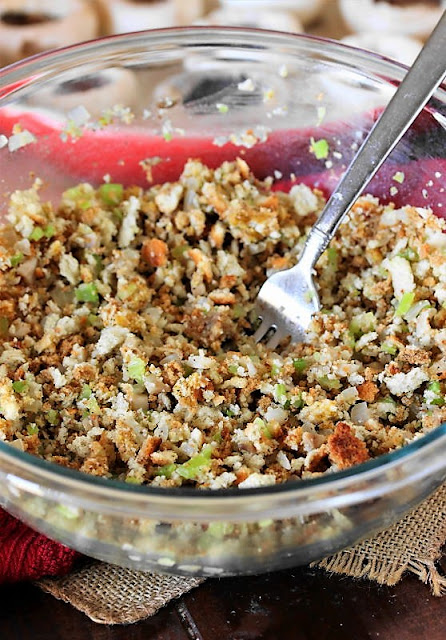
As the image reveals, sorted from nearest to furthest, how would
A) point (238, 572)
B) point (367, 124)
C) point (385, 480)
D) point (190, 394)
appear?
point (385, 480)
point (238, 572)
point (190, 394)
point (367, 124)

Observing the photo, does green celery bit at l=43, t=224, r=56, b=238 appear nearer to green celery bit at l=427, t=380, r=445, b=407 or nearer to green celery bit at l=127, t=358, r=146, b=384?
green celery bit at l=127, t=358, r=146, b=384

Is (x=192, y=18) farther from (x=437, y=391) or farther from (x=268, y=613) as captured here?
(x=268, y=613)

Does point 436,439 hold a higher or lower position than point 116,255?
higher

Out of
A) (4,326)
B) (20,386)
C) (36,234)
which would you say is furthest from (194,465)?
(36,234)

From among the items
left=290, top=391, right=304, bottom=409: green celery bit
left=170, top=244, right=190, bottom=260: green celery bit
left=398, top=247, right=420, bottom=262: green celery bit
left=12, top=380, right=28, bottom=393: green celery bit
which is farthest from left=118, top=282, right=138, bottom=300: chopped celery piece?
left=398, top=247, right=420, bottom=262: green celery bit


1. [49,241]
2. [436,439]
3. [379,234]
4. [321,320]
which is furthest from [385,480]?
[49,241]

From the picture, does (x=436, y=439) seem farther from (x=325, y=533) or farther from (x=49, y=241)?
(x=49, y=241)
